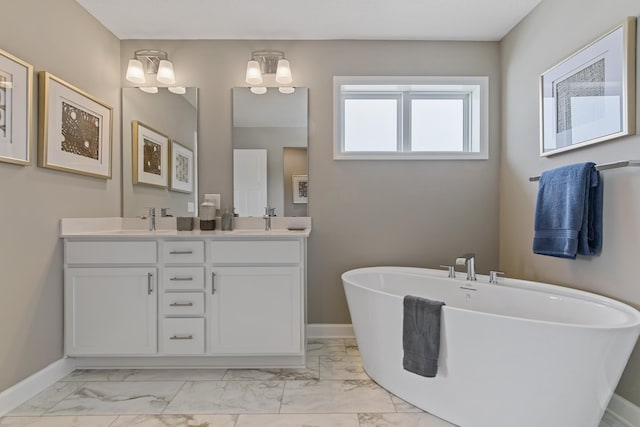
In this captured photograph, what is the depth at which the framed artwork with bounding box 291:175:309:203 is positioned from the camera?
9.31 ft

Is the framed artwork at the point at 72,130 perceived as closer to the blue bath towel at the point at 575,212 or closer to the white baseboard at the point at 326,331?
the white baseboard at the point at 326,331

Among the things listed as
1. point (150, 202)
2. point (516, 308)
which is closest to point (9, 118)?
point (150, 202)

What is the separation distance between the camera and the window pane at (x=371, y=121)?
3.04m

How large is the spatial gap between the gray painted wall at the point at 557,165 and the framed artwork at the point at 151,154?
8.63ft

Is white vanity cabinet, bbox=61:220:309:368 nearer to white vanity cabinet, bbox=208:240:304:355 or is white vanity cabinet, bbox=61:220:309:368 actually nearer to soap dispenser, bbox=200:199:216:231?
white vanity cabinet, bbox=208:240:304:355

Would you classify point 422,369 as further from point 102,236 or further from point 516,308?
point 102,236

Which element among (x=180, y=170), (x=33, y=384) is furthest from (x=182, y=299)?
(x=180, y=170)

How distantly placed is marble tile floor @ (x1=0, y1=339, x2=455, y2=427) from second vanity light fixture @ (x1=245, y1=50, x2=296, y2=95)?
2043 millimetres

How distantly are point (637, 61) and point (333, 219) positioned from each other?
1952 mm

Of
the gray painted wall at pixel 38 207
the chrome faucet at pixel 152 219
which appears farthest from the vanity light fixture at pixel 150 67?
the chrome faucet at pixel 152 219

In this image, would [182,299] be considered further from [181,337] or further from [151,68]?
[151,68]

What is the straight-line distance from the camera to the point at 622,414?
1726 millimetres

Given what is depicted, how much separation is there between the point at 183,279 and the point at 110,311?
484 millimetres

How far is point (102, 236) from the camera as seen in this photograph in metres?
2.21
